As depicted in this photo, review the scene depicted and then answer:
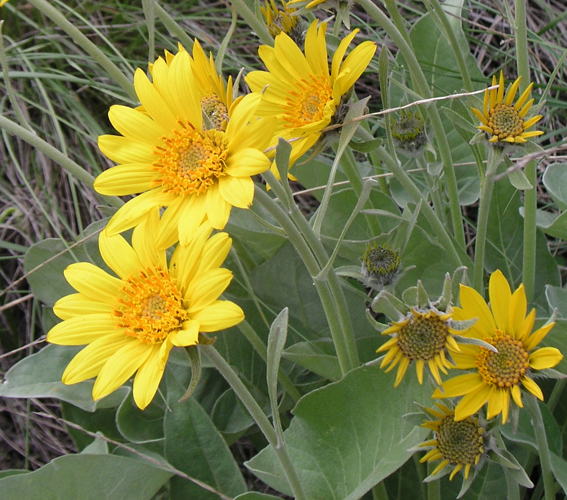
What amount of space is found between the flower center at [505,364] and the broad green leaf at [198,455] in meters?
0.48

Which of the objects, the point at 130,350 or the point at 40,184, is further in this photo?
the point at 40,184

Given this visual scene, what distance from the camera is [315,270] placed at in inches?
32.6

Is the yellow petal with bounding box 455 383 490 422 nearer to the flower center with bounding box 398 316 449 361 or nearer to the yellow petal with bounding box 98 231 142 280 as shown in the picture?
the flower center with bounding box 398 316 449 361

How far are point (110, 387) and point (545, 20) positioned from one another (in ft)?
5.38

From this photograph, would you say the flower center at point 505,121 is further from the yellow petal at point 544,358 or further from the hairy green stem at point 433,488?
the hairy green stem at point 433,488

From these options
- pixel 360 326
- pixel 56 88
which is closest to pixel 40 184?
pixel 56 88

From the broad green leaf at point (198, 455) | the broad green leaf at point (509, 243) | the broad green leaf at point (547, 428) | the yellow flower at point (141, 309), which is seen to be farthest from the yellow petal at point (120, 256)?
the broad green leaf at point (509, 243)

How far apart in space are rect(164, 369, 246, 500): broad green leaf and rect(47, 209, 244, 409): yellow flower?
303 mm

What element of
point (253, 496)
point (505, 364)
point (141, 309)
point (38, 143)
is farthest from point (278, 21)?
point (253, 496)

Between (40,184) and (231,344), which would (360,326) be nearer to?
(231,344)

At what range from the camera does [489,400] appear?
795 millimetres

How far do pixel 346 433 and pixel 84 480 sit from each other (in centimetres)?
40

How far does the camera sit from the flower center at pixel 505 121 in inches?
33.0

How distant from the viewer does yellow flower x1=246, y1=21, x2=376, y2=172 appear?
80 cm
